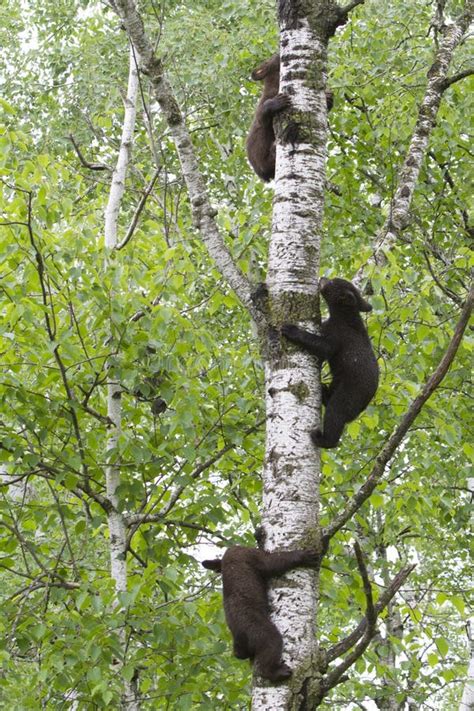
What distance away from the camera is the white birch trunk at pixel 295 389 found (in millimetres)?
3158

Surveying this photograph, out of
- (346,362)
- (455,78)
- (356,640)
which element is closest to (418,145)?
(455,78)

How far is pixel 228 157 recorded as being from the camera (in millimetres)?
13016

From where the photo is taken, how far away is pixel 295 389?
3604mm

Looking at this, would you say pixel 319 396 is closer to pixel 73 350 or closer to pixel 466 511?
pixel 73 350

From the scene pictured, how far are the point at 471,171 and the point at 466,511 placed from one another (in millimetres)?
4224

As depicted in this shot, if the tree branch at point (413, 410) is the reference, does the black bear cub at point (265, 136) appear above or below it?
above

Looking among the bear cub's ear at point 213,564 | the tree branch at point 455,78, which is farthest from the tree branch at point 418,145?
the bear cub's ear at point 213,564

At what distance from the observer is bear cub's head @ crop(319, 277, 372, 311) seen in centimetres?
525

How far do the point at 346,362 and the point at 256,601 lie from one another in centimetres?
183

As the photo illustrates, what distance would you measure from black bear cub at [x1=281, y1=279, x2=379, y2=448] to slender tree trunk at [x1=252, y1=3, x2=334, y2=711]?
0.65 m

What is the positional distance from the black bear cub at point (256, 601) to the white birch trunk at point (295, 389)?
0.12ft

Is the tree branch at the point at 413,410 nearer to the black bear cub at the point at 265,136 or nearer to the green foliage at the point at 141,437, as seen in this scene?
the green foliage at the point at 141,437

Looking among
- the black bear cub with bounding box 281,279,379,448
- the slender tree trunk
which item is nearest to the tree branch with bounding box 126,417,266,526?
the black bear cub with bounding box 281,279,379,448

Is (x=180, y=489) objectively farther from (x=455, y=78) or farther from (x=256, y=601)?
(x=455, y=78)
